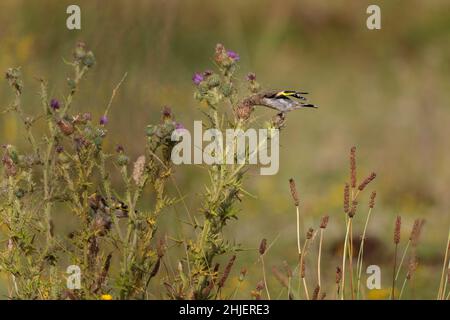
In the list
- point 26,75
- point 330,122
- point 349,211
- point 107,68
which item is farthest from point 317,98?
point 349,211

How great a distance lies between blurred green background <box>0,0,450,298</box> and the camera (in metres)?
4.15

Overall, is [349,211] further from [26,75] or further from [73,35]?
[26,75]

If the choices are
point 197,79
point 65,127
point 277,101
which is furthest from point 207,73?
point 65,127

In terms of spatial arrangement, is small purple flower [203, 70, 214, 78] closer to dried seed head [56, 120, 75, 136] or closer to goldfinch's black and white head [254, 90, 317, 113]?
goldfinch's black and white head [254, 90, 317, 113]

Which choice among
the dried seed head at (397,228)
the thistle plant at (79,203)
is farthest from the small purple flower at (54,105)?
the dried seed head at (397,228)

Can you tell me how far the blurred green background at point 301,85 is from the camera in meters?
4.15

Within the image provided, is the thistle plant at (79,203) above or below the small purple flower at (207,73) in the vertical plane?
below

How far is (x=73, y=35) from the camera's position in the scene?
444 cm

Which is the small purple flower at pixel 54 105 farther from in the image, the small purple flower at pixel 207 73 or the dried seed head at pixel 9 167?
the small purple flower at pixel 207 73

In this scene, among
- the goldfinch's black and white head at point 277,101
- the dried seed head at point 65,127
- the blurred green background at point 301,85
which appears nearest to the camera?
the dried seed head at point 65,127

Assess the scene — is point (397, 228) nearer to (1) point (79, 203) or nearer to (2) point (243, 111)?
(2) point (243, 111)

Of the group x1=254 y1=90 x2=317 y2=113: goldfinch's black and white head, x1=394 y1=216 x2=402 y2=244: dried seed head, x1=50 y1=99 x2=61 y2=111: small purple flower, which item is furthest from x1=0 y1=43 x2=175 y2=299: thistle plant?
x1=394 y1=216 x2=402 y2=244: dried seed head

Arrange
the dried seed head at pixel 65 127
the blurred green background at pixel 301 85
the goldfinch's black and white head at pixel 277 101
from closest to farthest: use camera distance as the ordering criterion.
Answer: the dried seed head at pixel 65 127 → the goldfinch's black and white head at pixel 277 101 → the blurred green background at pixel 301 85

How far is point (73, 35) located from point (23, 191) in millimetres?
2027
